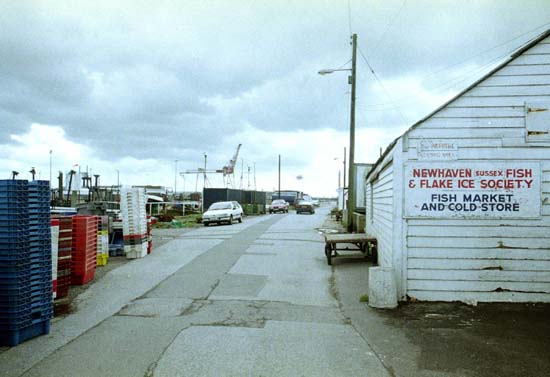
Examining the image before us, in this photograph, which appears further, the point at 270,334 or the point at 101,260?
the point at 101,260

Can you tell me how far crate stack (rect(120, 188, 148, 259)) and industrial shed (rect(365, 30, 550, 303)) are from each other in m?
8.56

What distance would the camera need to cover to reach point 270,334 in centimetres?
609

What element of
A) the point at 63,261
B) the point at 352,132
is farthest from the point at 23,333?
the point at 352,132

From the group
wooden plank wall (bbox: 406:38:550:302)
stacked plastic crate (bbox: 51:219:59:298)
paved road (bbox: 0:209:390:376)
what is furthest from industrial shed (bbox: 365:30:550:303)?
stacked plastic crate (bbox: 51:219:59:298)

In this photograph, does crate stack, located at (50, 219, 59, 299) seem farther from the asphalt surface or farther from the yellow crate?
the yellow crate

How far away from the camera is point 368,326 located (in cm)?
661

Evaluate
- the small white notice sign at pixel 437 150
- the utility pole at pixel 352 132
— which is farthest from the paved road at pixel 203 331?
the utility pole at pixel 352 132

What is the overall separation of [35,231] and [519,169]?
7.67m

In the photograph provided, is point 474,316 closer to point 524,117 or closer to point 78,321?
point 524,117

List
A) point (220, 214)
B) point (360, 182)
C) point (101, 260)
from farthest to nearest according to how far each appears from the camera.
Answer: point (220, 214), point (360, 182), point (101, 260)

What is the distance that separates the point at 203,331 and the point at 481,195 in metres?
5.25

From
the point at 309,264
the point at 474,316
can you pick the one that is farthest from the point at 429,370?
the point at 309,264

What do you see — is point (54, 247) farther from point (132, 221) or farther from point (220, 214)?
point (220, 214)

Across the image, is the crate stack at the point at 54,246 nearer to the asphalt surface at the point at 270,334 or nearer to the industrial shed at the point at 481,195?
the asphalt surface at the point at 270,334
